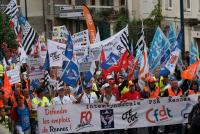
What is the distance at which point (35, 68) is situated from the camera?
18.8 meters

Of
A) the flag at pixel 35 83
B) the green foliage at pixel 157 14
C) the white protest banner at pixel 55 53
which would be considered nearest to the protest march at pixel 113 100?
the flag at pixel 35 83

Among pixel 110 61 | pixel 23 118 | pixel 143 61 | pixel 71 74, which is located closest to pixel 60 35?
pixel 110 61

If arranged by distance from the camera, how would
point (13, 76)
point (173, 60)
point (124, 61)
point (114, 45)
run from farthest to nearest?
1. point (114, 45)
2. point (124, 61)
3. point (13, 76)
4. point (173, 60)

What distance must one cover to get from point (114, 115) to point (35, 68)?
15.4 feet

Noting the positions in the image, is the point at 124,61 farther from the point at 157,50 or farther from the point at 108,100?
the point at 108,100

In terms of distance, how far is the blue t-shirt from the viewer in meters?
14.0

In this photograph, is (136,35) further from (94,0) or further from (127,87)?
(127,87)

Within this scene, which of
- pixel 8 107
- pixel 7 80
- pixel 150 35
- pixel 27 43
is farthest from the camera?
pixel 150 35

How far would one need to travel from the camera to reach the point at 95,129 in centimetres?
1466

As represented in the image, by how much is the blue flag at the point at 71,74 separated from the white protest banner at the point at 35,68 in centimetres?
248

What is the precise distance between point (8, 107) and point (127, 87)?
309 centimetres

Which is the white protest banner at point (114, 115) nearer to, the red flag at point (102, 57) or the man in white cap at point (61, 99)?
the man in white cap at point (61, 99)

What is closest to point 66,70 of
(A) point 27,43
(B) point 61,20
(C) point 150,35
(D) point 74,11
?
(A) point 27,43

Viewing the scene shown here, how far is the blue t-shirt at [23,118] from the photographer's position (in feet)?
46.0
